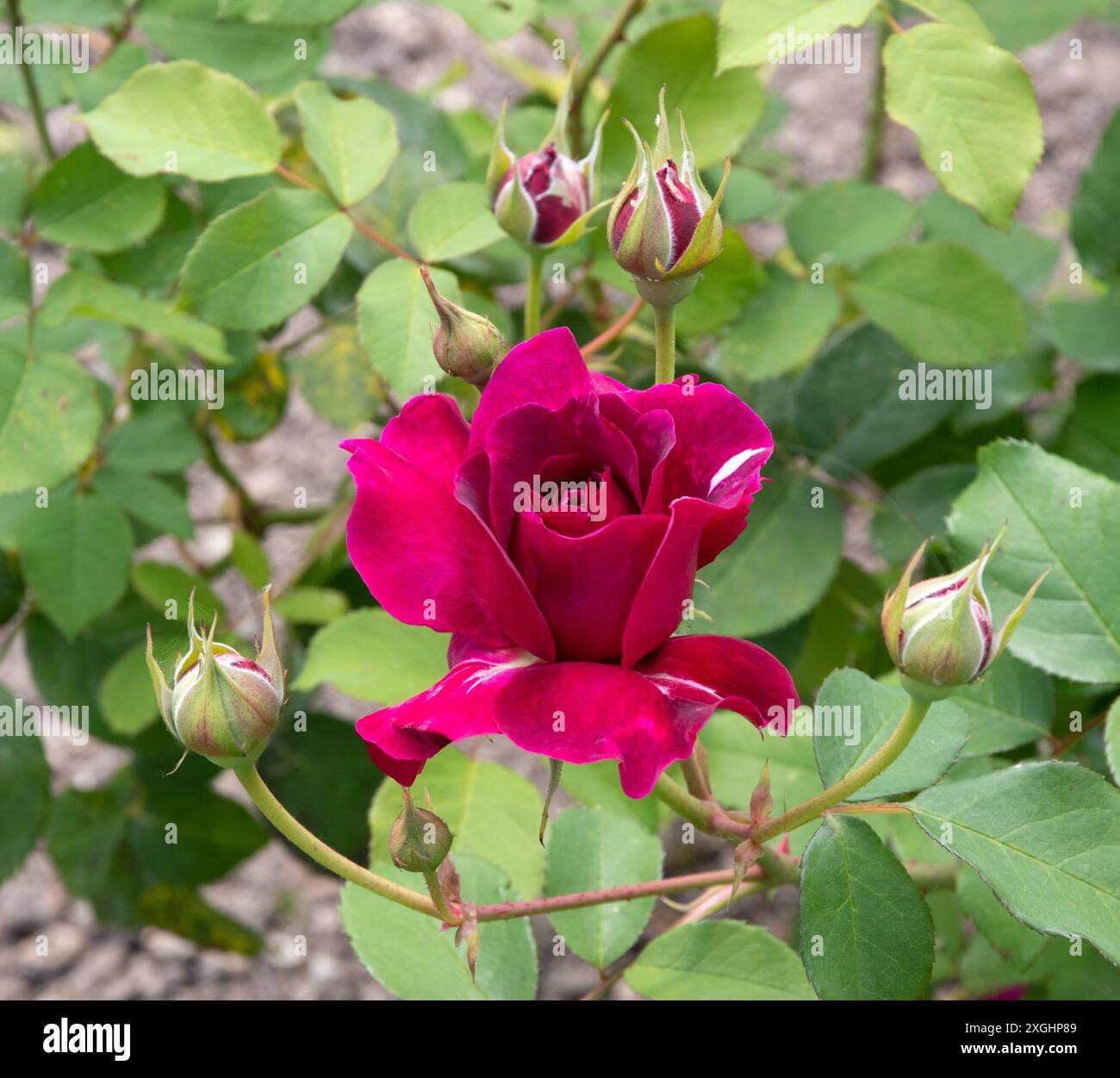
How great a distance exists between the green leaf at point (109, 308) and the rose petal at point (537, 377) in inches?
24.6

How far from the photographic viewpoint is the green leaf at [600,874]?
1.01m

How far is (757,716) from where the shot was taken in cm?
63

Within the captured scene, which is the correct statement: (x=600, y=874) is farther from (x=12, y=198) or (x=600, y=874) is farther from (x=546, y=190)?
(x=12, y=198)

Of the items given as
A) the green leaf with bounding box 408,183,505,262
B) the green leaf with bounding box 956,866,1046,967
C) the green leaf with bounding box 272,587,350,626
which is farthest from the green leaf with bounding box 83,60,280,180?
the green leaf with bounding box 956,866,1046,967

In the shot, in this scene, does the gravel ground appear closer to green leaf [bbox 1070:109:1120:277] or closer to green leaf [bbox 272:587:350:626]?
green leaf [bbox 272:587:350:626]

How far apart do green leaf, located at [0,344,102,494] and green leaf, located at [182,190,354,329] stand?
178 millimetres

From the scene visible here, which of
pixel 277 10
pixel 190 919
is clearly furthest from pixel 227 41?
pixel 190 919

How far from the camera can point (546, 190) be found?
835 mm

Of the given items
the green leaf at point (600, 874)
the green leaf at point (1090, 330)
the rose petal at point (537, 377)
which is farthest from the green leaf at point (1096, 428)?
the rose petal at point (537, 377)

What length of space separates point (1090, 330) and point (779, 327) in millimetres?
359

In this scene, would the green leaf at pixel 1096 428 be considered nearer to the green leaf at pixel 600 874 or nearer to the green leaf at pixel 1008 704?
the green leaf at pixel 1008 704

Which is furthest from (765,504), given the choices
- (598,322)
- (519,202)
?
(519,202)
